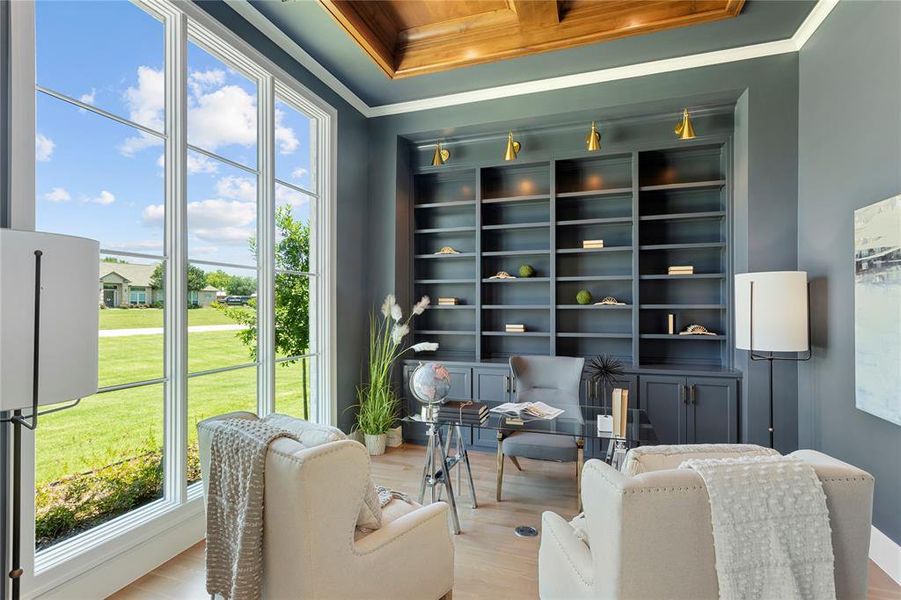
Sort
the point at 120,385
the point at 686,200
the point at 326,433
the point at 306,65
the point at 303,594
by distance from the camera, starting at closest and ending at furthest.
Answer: the point at 303,594, the point at 326,433, the point at 120,385, the point at 306,65, the point at 686,200

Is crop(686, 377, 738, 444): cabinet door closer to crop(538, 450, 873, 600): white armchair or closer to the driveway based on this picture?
crop(538, 450, 873, 600): white armchair

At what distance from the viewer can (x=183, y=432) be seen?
8.91ft

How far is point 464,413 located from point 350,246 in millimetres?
2240

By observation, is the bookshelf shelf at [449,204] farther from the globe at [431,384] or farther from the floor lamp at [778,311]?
the floor lamp at [778,311]

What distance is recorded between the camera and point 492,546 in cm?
262

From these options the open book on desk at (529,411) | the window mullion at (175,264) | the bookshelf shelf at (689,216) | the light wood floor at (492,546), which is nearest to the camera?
the light wood floor at (492,546)

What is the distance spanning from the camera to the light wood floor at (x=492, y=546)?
2.23 m

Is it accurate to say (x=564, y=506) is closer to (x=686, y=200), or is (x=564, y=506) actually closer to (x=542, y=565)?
(x=542, y=565)

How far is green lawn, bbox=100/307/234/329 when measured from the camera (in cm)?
239

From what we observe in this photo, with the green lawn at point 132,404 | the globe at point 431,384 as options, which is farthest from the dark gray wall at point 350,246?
the globe at point 431,384

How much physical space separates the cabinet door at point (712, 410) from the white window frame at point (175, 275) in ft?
10.0


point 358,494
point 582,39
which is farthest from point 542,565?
point 582,39

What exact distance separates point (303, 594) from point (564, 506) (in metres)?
2.11

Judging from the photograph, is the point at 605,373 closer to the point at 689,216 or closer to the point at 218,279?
the point at 689,216
